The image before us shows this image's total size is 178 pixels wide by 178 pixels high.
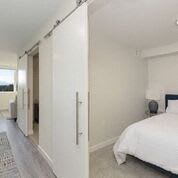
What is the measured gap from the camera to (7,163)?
7.88 feet

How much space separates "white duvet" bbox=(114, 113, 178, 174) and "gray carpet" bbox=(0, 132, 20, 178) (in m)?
1.58

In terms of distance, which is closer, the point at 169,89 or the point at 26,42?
the point at 26,42

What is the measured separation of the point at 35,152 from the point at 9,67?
5.97 meters

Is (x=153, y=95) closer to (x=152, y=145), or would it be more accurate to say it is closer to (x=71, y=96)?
(x=152, y=145)

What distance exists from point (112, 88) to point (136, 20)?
4.75ft

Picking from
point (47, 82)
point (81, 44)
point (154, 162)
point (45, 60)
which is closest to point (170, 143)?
point (154, 162)

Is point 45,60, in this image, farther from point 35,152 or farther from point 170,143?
point 170,143

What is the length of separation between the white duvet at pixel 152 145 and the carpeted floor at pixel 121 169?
0.47 ft

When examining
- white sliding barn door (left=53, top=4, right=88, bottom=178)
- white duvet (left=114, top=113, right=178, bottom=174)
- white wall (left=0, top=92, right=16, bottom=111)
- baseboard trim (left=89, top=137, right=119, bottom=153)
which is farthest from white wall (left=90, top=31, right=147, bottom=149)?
white wall (left=0, top=92, right=16, bottom=111)

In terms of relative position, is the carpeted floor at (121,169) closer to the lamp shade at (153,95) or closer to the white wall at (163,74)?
the lamp shade at (153,95)

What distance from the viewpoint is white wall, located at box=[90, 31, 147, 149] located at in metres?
2.96

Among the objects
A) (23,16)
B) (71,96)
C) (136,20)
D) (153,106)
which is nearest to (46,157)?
(71,96)

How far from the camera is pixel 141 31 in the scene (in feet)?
9.35

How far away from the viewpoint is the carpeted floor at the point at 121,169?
6.91 ft
